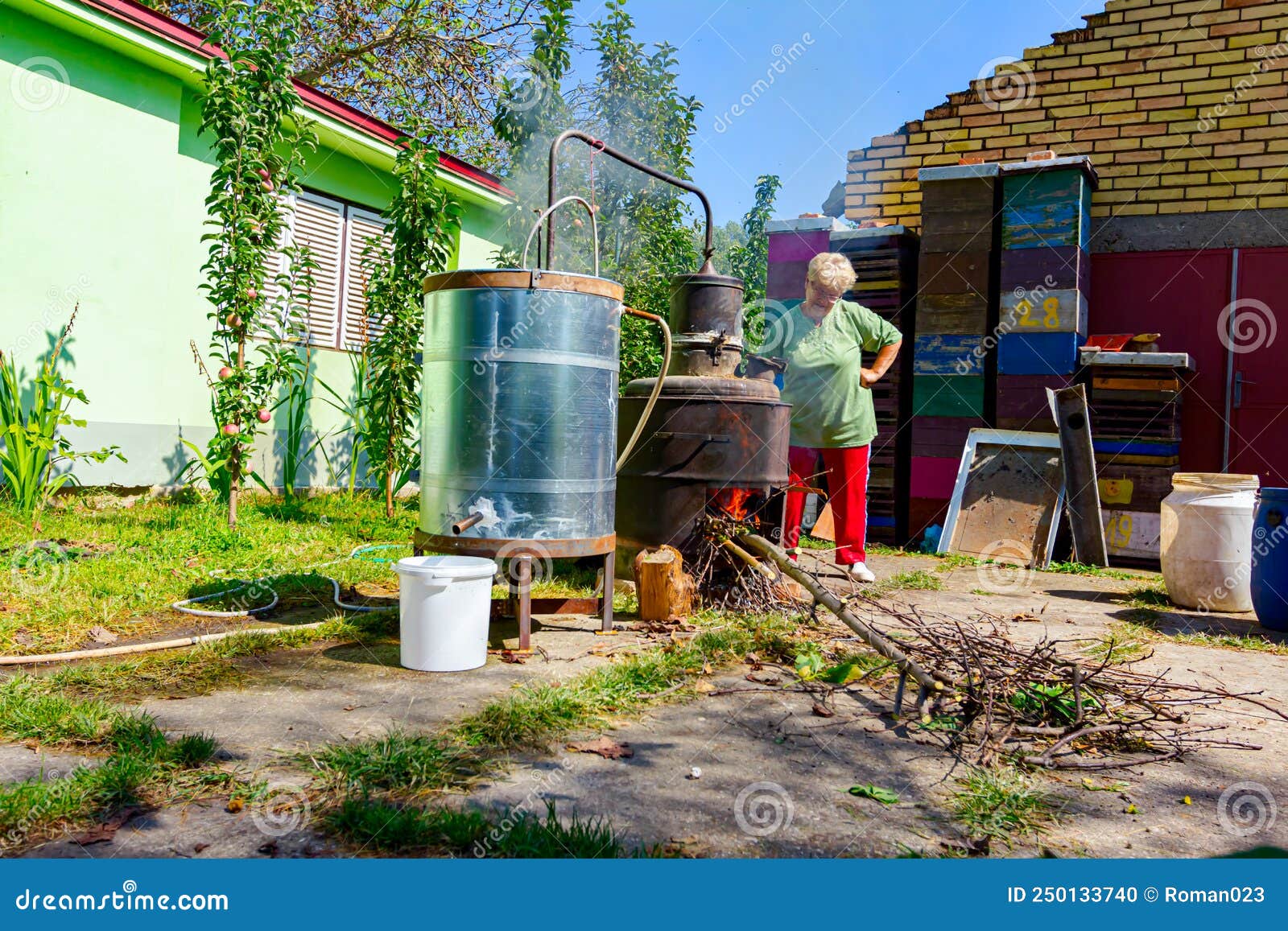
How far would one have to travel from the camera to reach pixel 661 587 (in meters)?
Answer: 4.55

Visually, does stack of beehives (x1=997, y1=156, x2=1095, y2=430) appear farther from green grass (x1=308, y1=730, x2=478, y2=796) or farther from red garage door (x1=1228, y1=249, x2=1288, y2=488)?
green grass (x1=308, y1=730, x2=478, y2=796)

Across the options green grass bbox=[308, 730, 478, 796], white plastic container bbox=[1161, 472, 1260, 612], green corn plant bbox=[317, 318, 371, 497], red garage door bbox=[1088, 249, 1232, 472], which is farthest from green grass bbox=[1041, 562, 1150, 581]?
green corn plant bbox=[317, 318, 371, 497]

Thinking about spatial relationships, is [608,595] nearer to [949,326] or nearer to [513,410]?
[513,410]

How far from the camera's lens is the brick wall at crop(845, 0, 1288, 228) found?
7.70m

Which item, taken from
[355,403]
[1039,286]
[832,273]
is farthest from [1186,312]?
[355,403]

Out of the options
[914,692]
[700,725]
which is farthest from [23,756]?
[914,692]

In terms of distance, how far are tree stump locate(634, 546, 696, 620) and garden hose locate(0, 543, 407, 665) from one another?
4.09 ft

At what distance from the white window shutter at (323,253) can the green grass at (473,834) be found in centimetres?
739

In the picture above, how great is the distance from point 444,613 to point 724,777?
1.45 m

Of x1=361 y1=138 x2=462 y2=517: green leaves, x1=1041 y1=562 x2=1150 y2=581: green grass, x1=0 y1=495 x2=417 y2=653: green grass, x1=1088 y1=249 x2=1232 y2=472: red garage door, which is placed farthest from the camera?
x1=1088 y1=249 x2=1232 y2=472: red garage door

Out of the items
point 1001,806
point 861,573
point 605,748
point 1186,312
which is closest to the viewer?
point 1001,806

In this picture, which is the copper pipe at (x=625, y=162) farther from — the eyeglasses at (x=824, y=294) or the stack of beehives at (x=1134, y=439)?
the stack of beehives at (x=1134, y=439)

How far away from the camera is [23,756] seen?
2.53 m

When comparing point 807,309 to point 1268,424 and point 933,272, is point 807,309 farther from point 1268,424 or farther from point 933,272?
point 1268,424
